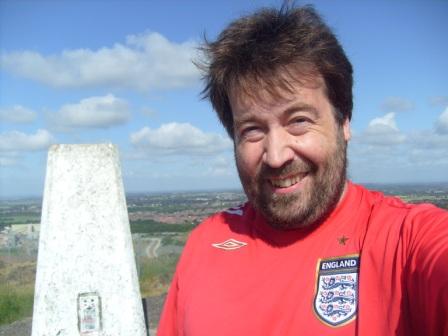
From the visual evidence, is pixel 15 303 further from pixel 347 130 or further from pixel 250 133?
pixel 347 130

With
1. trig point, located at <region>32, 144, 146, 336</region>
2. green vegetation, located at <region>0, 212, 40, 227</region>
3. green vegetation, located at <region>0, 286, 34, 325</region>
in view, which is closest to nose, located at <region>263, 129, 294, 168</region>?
trig point, located at <region>32, 144, 146, 336</region>

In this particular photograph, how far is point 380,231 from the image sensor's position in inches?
56.3

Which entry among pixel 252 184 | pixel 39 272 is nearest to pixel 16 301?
pixel 39 272

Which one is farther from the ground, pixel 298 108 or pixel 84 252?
pixel 298 108

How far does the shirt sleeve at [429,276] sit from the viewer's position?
1.17 meters

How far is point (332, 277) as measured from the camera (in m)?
1.45

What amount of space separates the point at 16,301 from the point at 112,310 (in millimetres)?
8486

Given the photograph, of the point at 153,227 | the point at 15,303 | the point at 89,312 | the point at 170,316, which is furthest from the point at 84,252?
the point at 153,227

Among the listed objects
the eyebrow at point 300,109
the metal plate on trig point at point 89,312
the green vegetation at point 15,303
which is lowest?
the green vegetation at point 15,303

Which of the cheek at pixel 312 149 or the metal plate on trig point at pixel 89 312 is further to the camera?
the metal plate on trig point at pixel 89 312

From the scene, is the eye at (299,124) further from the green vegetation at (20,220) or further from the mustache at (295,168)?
the green vegetation at (20,220)

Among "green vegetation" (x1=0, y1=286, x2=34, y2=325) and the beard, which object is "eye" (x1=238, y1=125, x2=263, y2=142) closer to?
the beard

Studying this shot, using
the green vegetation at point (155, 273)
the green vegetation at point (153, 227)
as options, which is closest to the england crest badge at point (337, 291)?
the green vegetation at point (155, 273)

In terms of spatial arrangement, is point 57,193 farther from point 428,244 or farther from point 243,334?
point 428,244
